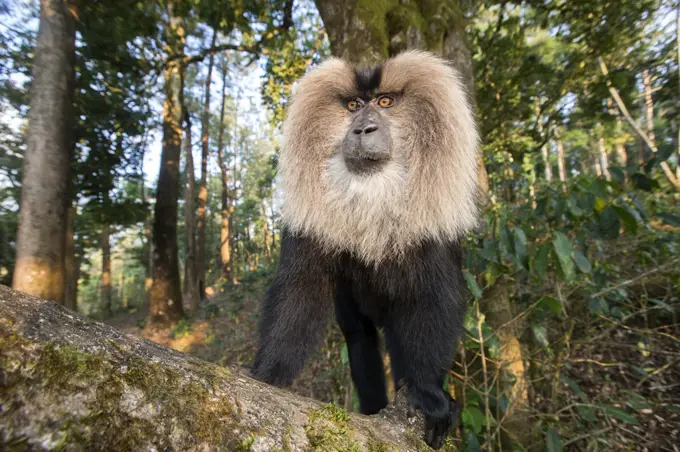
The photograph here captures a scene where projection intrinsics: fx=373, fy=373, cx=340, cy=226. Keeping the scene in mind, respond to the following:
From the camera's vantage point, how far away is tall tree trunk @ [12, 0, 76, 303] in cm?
310

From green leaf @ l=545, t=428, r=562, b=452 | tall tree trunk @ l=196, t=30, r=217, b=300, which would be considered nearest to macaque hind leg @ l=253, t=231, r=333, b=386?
green leaf @ l=545, t=428, r=562, b=452

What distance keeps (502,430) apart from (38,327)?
288 cm

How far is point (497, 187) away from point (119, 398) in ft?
16.5

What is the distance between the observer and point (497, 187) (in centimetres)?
494

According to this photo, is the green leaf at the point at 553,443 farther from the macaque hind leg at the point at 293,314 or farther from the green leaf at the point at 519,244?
the macaque hind leg at the point at 293,314

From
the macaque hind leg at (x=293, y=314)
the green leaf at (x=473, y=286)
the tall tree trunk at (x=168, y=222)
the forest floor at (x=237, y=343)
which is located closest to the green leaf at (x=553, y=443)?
the green leaf at (x=473, y=286)

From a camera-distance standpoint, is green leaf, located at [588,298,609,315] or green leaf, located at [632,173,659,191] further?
green leaf, located at [588,298,609,315]

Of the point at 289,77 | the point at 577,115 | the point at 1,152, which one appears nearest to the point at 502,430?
the point at 577,115

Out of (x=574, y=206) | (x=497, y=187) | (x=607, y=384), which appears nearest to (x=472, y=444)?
(x=574, y=206)

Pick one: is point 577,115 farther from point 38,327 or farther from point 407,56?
point 38,327

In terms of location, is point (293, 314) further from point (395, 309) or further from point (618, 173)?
point (618, 173)

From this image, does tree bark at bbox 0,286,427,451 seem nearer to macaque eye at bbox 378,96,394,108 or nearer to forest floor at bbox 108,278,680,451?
macaque eye at bbox 378,96,394,108

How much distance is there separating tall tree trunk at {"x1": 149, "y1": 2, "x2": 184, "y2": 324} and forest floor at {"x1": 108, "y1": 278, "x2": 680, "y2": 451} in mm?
2650

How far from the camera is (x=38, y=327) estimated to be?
2.05 ft
